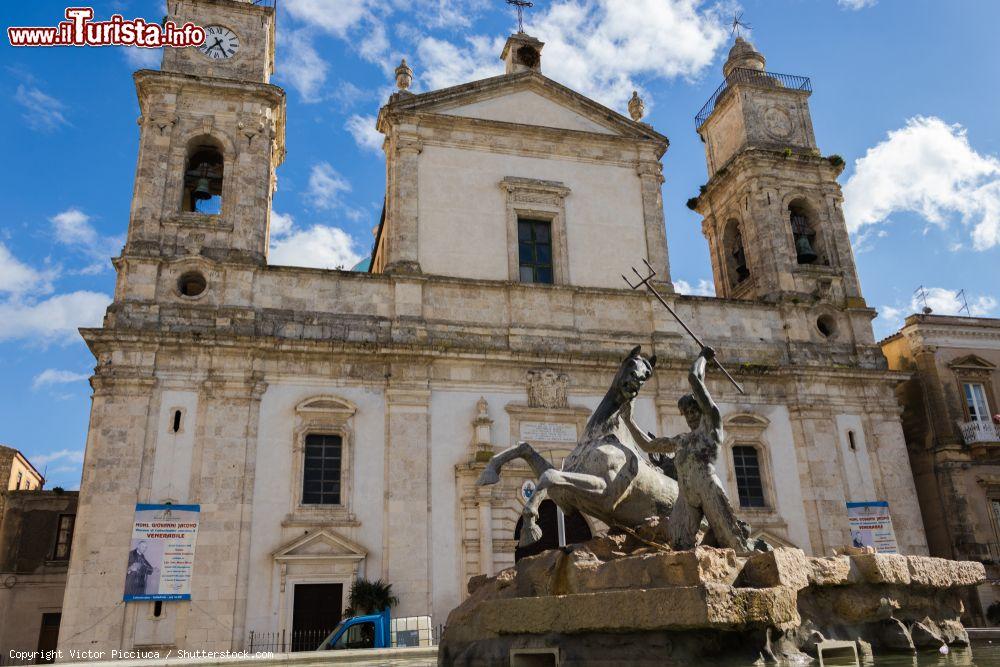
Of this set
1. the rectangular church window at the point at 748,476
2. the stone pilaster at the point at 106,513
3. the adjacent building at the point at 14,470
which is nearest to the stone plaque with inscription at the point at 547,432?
the rectangular church window at the point at 748,476

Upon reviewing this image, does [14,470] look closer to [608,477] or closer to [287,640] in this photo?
[287,640]

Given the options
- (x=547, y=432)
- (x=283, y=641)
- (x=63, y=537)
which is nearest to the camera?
(x=283, y=641)

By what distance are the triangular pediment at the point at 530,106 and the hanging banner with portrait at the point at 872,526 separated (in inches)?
397

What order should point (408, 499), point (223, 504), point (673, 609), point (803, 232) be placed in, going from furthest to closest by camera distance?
point (803, 232) < point (408, 499) < point (223, 504) < point (673, 609)

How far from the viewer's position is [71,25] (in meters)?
15.3

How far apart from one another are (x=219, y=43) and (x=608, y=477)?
16.4m

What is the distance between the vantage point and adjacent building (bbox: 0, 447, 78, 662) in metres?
21.0

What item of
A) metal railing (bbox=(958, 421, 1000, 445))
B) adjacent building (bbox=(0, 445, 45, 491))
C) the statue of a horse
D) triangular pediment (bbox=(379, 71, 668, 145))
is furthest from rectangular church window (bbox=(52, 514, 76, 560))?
metal railing (bbox=(958, 421, 1000, 445))

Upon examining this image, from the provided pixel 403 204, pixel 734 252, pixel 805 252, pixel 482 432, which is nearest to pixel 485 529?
pixel 482 432

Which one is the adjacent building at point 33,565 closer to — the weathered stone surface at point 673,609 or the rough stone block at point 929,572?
the weathered stone surface at point 673,609

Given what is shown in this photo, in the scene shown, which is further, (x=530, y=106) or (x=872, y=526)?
(x=530, y=106)

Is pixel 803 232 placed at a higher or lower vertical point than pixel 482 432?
higher

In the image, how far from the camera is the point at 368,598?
14828 mm

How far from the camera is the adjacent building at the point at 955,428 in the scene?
65.6 feet
